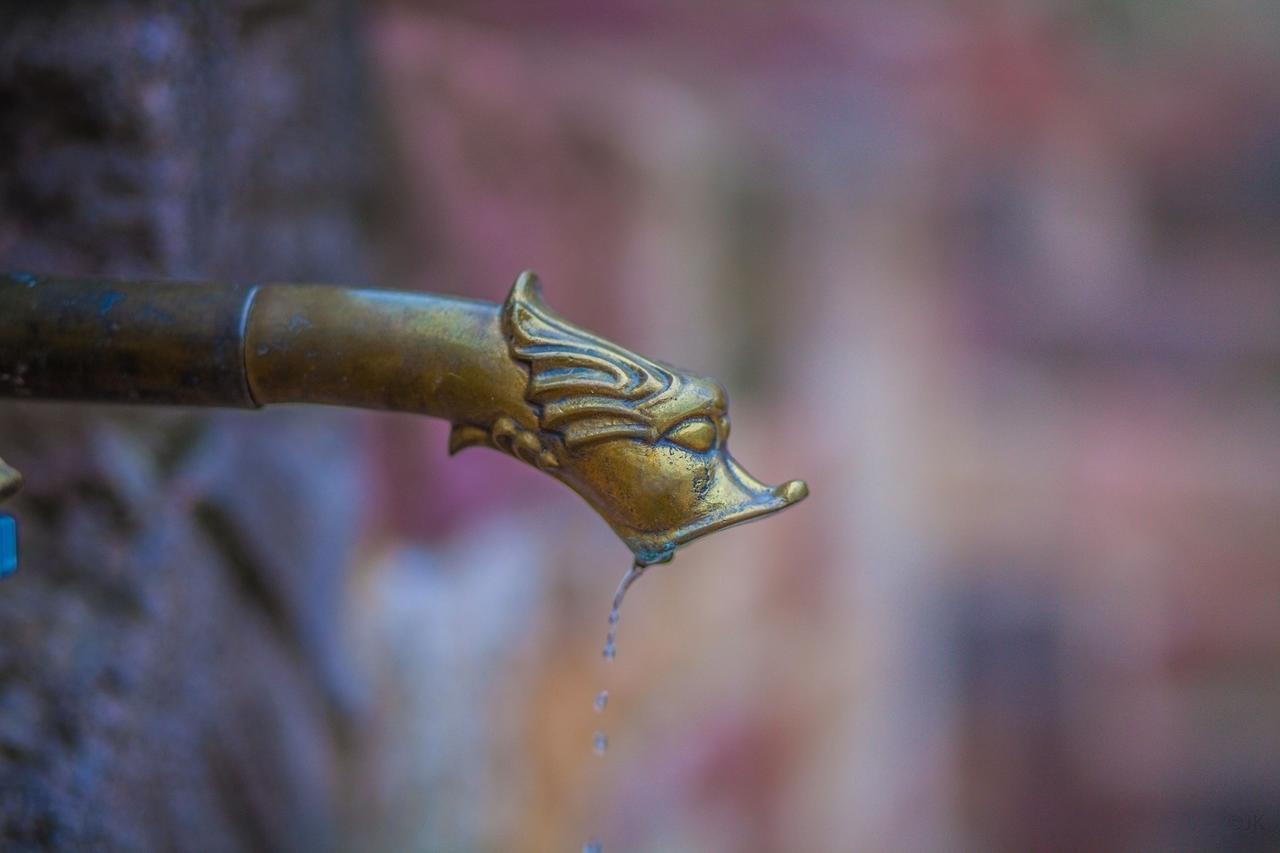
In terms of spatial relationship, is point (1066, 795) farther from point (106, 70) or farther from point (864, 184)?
point (106, 70)

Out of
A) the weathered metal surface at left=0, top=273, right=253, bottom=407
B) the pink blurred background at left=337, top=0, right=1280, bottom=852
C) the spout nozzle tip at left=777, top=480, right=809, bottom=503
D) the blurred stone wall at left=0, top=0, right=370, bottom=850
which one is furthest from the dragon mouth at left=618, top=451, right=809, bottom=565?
the pink blurred background at left=337, top=0, right=1280, bottom=852

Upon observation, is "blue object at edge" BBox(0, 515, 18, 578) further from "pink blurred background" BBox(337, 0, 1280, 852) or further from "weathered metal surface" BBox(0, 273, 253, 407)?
"pink blurred background" BBox(337, 0, 1280, 852)

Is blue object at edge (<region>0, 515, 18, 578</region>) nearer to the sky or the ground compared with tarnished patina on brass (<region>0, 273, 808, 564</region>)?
nearer to the ground

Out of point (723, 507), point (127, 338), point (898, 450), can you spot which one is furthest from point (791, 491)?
point (898, 450)

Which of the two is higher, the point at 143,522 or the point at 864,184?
the point at 864,184

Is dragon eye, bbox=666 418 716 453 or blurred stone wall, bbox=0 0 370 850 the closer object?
dragon eye, bbox=666 418 716 453

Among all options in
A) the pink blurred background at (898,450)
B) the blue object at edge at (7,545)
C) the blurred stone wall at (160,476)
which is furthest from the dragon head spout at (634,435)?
the pink blurred background at (898,450)

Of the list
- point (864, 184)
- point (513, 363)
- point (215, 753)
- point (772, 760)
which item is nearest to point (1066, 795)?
point (772, 760)
